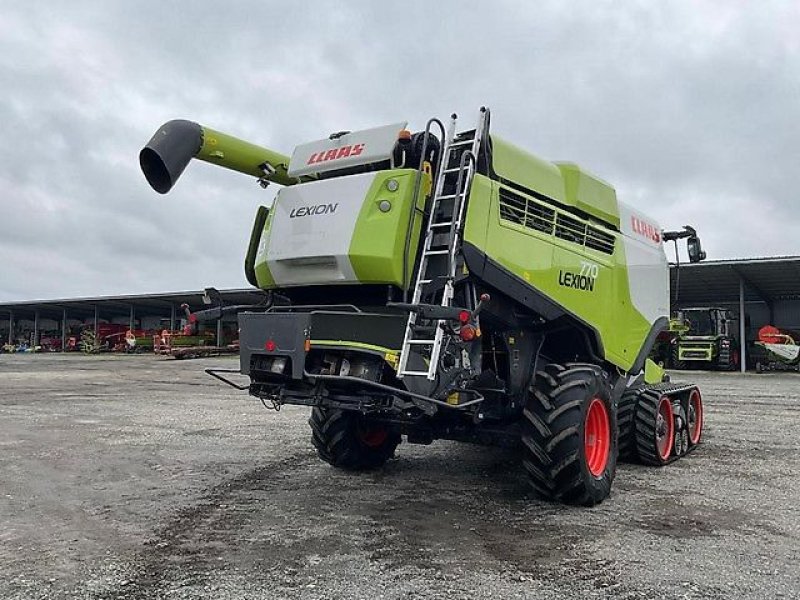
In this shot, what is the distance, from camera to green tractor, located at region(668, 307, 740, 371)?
26.0 m

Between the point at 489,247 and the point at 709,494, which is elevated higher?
the point at 489,247

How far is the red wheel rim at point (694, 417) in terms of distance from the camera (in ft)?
28.1

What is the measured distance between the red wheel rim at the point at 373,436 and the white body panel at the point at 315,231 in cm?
222

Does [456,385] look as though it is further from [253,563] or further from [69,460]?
[69,460]

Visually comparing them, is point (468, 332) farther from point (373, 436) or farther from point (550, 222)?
point (373, 436)

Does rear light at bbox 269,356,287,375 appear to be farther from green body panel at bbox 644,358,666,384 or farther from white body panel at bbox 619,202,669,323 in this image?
green body panel at bbox 644,358,666,384

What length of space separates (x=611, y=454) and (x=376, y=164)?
314 cm

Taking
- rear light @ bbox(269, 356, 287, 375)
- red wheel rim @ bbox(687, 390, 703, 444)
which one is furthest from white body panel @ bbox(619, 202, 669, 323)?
rear light @ bbox(269, 356, 287, 375)

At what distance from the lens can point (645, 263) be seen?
25.0 feet

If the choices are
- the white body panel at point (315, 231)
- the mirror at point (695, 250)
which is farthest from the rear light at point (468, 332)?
the mirror at point (695, 250)

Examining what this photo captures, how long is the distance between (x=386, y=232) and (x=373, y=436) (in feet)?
9.60

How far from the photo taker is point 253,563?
434 centimetres

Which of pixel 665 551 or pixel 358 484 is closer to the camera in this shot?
pixel 665 551

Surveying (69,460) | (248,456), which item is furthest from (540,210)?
(69,460)
